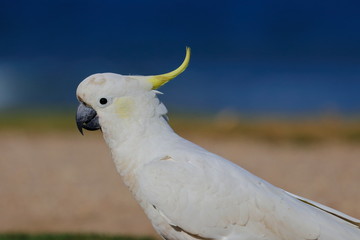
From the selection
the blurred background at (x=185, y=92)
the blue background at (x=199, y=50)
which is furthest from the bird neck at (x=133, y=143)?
the blue background at (x=199, y=50)

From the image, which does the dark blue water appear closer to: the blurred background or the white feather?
the blurred background

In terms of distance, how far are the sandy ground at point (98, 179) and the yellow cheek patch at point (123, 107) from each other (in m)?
2.39

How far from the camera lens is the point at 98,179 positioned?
25.8 feet

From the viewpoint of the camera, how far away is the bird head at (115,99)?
12.2 feet

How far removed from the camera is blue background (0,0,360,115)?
17.1m

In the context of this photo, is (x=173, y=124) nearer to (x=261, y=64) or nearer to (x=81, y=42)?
(x=261, y=64)

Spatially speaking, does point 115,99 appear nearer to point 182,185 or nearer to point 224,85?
point 182,185

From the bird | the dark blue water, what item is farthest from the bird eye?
the dark blue water

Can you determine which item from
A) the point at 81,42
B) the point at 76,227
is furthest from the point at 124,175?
the point at 81,42

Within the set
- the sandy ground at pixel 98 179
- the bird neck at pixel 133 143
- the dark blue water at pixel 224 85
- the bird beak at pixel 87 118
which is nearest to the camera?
the bird neck at pixel 133 143

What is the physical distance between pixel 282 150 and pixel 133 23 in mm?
18394

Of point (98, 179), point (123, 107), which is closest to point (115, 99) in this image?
point (123, 107)

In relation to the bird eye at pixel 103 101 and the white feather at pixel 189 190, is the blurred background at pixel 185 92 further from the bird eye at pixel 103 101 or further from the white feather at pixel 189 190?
the bird eye at pixel 103 101

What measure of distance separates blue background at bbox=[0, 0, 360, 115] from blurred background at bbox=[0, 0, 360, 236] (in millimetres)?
60
